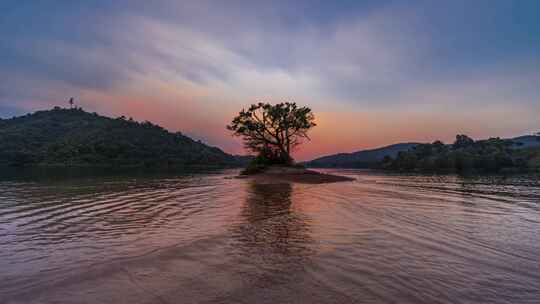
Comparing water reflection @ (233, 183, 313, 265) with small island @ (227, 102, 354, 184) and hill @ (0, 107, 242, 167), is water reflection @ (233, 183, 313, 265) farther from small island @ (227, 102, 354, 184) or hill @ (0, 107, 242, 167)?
hill @ (0, 107, 242, 167)

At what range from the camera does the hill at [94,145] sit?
401 feet

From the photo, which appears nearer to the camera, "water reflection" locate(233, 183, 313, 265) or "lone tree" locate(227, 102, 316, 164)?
"water reflection" locate(233, 183, 313, 265)

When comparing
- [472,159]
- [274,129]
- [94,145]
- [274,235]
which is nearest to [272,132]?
[274,129]

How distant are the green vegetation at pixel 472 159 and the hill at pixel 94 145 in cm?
8723

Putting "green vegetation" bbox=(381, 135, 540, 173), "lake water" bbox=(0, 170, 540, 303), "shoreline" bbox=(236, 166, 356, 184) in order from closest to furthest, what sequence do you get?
"lake water" bbox=(0, 170, 540, 303) → "shoreline" bbox=(236, 166, 356, 184) → "green vegetation" bbox=(381, 135, 540, 173)

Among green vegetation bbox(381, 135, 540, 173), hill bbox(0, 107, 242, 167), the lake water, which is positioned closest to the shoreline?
the lake water

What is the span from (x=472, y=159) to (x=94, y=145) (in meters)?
149

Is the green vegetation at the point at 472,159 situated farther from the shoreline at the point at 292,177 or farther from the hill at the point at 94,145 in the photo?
the hill at the point at 94,145

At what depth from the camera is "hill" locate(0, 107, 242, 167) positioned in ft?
401

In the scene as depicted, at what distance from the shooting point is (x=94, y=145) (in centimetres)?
13388

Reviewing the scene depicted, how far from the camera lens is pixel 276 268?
622 cm

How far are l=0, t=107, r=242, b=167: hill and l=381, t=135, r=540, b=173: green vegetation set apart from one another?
87.2 meters

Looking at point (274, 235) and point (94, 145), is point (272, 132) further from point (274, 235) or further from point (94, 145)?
point (94, 145)

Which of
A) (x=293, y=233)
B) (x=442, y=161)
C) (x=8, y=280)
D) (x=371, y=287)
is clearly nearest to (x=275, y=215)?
(x=293, y=233)
